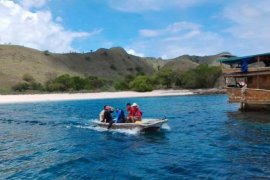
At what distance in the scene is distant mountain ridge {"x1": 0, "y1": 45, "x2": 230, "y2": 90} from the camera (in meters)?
127

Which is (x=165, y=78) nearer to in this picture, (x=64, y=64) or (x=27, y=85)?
(x=27, y=85)

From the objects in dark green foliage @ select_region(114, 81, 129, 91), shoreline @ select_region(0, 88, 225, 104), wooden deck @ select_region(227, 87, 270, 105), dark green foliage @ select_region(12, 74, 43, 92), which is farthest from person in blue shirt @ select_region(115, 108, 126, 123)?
dark green foliage @ select_region(114, 81, 129, 91)

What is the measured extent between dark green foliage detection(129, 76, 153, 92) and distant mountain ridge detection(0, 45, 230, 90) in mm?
20507

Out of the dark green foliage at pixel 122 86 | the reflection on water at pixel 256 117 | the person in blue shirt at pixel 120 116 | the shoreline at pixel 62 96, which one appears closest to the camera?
the person in blue shirt at pixel 120 116

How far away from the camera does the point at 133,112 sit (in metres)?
29.5

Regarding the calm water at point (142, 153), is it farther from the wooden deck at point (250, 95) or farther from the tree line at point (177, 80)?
the tree line at point (177, 80)

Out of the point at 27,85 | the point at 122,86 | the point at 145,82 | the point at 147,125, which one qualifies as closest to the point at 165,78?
the point at 145,82

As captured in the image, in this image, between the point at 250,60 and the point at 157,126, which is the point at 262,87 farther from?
the point at 157,126

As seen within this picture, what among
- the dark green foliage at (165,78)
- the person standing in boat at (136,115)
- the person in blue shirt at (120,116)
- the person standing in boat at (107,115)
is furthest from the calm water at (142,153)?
the dark green foliage at (165,78)

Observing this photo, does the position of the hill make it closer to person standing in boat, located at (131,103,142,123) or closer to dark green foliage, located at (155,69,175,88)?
dark green foliage, located at (155,69,175,88)

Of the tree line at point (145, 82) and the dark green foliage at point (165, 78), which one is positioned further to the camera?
the dark green foliage at point (165, 78)

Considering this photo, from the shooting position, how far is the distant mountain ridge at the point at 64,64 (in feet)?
418

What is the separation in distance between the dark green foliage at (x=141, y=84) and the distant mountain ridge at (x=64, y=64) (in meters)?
20.5

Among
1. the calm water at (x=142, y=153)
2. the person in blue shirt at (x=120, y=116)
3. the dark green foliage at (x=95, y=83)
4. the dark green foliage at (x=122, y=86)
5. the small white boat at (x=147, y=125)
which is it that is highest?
the dark green foliage at (x=95, y=83)
